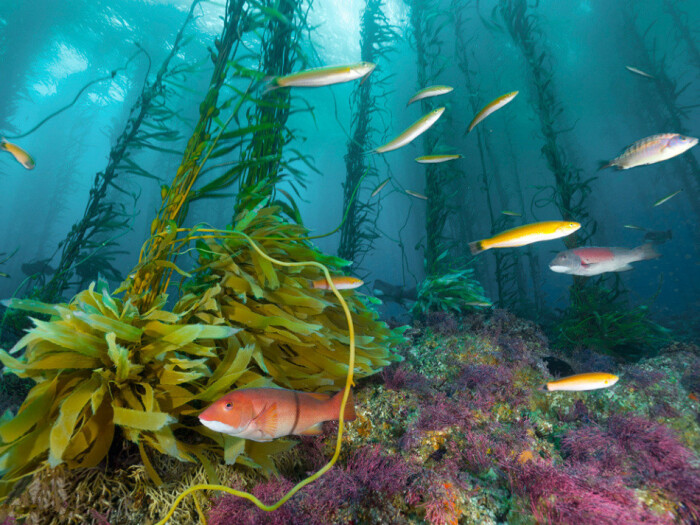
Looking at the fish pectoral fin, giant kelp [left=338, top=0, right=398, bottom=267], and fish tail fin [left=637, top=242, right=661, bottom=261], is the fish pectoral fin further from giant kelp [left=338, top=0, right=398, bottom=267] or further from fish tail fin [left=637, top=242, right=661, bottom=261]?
giant kelp [left=338, top=0, right=398, bottom=267]

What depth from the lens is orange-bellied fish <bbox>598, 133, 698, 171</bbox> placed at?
107 inches

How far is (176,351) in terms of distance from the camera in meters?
1.56

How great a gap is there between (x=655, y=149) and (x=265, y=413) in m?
4.25

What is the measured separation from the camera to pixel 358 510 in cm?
126

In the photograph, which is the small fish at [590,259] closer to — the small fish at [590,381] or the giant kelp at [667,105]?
the small fish at [590,381]

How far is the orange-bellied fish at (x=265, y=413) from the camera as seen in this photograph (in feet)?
3.48

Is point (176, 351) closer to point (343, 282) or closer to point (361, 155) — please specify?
point (343, 282)

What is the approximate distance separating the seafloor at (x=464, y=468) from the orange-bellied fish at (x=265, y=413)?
0.35 m

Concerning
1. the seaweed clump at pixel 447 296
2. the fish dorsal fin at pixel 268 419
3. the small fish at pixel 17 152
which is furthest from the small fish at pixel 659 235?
the small fish at pixel 17 152

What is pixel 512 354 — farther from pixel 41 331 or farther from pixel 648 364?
pixel 41 331

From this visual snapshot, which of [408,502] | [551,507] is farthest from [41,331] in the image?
[551,507]

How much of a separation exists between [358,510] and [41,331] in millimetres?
1663

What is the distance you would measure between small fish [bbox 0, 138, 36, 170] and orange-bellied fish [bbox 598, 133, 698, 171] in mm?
7654

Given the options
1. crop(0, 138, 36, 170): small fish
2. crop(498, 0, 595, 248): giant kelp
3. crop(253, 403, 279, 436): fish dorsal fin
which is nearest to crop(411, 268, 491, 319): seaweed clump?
crop(498, 0, 595, 248): giant kelp
